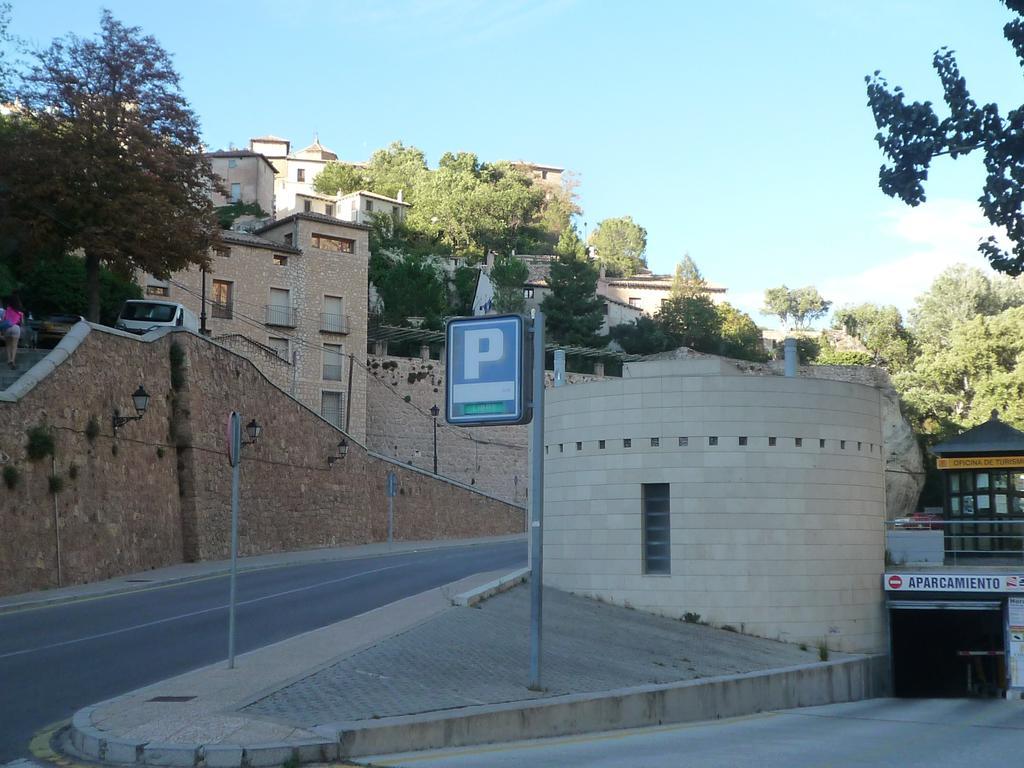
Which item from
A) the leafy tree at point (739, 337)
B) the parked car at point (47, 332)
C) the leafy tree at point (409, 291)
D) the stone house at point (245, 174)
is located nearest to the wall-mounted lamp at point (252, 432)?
the parked car at point (47, 332)

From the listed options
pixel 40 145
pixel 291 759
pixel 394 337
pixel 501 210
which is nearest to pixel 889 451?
pixel 394 337

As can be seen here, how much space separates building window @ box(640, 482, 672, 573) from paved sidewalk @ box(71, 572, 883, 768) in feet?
6.09

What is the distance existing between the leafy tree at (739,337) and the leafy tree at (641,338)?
5.82m

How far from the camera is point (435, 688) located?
38.8 ft

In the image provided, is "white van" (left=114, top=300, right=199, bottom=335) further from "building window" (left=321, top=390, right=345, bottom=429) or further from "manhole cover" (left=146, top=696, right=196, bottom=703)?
"manhole cover" (left=146, top=696, right=196, bottom=703)

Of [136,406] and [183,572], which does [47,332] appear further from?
[183,572]

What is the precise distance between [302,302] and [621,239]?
7999cm

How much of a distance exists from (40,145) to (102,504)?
36.5 ft

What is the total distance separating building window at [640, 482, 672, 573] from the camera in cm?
2252

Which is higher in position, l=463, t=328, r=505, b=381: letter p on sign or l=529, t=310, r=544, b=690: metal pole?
l=463, t=328, r=505, b=381: letter p on sign

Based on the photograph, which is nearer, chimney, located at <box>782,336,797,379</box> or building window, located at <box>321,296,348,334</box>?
chimney, located at <box>782,336,797,379</box>

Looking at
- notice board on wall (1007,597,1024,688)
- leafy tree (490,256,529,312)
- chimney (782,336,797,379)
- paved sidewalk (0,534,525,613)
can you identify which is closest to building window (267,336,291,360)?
leafy tree (490,256,529,312)

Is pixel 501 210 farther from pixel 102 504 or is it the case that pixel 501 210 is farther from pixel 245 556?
pixel 102 504

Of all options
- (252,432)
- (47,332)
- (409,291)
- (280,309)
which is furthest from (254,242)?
(47,332)
